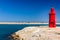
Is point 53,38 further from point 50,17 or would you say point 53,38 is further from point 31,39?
point 50,17

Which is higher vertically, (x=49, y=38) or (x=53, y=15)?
(x=53, y=15)

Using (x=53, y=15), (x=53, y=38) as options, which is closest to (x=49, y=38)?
(x=53, y=38)

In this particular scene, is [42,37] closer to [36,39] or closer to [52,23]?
[36,39]

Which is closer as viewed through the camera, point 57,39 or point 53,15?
point 57,39

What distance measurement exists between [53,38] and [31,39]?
2.69 metres

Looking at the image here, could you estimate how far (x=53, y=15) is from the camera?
34.7 metres

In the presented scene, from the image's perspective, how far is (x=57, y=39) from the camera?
65.6 ft

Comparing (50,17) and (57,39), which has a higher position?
(50,17)

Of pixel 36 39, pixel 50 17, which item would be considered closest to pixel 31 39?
pixel 36 39

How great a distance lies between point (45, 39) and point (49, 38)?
0.42 meters

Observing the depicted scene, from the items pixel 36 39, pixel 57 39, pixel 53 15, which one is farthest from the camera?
pixel 53 15

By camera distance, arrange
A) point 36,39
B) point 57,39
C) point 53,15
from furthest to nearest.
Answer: point 53,15 → point 36,39 → point 57,39

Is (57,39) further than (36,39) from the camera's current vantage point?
No

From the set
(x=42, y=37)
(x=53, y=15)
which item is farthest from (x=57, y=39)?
(x=53, y=15)
